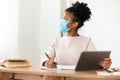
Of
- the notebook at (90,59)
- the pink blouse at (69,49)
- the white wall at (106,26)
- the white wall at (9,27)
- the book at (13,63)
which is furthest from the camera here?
the white wall at (9,27)

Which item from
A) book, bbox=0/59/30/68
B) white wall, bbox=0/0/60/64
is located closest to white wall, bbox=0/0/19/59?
white wall, bbox=0/0/60/64

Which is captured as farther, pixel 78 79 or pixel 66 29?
pixel 66 29

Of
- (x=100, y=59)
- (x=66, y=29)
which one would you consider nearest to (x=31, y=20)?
(x=66, y=29)

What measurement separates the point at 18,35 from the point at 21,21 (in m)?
0.20

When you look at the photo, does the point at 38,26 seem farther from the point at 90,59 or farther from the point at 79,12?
the point at 90,59

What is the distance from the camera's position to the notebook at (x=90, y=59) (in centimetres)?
180

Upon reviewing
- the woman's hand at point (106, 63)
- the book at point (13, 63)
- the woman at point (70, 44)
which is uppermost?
the woman at point (70, 44)

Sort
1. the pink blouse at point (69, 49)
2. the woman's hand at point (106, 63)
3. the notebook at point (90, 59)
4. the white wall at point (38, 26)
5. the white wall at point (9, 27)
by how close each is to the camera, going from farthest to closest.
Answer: the white wall at point (38, 26), the white wall at point (9, 27), the pink blouse at point (69, 49), the woman's hand at point (106, 63), the notebook at point (90, 59)

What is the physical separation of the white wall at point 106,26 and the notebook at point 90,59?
1534 millimetres

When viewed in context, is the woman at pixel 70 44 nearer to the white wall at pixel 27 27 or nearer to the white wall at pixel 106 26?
the white wall at pixel 106 26

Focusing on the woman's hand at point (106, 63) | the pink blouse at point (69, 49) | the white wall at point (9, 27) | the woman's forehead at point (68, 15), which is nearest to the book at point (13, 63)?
the pink blouse at point (69, 49)

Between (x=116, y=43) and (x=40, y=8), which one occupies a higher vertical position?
(x=40, y=8)

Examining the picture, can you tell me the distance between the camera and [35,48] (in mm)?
3877

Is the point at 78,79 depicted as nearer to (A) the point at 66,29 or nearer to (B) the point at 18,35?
(A) the point at 66,29
